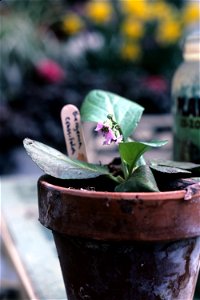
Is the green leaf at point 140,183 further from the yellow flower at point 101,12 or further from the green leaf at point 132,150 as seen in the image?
the yellow flower at point 101,12

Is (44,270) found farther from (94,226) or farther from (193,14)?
(193,14)

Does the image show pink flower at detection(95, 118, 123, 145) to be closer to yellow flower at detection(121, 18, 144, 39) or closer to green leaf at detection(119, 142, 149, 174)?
green leaf at detection(119, 142, 149, 174)

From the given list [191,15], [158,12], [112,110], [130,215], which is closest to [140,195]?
[130,215]

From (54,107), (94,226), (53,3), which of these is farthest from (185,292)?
(53,3)

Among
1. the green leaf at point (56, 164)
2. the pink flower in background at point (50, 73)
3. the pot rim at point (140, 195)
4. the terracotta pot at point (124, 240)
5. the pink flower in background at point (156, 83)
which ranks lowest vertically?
the pink flower in background at point (156, 83)

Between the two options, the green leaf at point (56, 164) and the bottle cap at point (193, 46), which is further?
the bottle cap at point (193, 46)

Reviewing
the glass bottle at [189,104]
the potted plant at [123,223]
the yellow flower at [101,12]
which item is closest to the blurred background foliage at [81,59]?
the yellow flower at [101,12]

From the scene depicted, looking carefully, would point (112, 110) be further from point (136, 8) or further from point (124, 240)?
point (136, 8)
